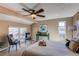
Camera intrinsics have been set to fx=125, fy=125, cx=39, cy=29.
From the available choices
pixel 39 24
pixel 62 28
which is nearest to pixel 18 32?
pixel 39 24

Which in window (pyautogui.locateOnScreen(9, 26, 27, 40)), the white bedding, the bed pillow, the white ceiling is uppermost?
the white ceiling

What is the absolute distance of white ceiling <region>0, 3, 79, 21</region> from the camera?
2.60m

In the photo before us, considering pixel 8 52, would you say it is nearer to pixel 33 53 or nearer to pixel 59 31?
pixel 33 53

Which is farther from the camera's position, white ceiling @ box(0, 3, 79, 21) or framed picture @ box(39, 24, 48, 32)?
framed picture @ box(39, 24, 48, 32)

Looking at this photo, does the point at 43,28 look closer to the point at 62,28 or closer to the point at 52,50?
the point at 62,28

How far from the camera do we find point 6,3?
2578mm

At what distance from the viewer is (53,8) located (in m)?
2.67

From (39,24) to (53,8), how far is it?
467 millimetres

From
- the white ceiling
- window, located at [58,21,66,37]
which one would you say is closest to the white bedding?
window, located at [58,21,66,37]

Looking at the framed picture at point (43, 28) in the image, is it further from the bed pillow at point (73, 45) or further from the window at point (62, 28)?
the bed pillow at point (73, 45)

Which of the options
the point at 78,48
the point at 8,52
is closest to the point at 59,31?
the point at 78,48

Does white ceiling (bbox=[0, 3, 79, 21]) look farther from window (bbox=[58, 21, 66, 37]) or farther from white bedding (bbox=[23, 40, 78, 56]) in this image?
white bedding (bbox=[23, 40, 78, 56])

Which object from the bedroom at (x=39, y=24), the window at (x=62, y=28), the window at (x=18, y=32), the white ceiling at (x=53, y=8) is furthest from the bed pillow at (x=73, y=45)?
the window at (x=18, y=32)

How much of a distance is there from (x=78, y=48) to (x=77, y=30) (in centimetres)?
41
